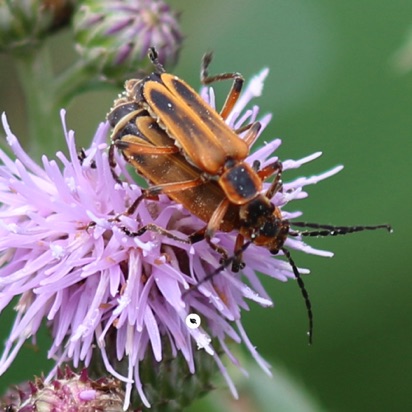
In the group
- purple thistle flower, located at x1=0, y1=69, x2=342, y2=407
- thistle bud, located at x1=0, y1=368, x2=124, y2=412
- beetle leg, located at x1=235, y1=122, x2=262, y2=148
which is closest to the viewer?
thistle bud, located at x1=0, y1=368, x2=124, y2=412

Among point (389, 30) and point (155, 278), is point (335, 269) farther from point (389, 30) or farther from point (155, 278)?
point (155, 278)

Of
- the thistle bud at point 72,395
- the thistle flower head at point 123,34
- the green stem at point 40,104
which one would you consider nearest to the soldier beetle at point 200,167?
the thistle bud at point 72,395

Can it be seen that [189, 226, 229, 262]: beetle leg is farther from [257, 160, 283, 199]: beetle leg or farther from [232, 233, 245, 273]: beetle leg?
[257, 160, 283, 199]: beetle leg

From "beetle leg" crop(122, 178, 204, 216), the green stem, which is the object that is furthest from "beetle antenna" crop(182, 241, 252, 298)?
the green stem

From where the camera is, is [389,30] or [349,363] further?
[389,30]

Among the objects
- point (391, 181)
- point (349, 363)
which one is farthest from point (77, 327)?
point (391, 181)

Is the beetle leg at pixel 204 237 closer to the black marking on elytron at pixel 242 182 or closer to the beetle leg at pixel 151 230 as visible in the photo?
the beetle leg at pixel 151 230
